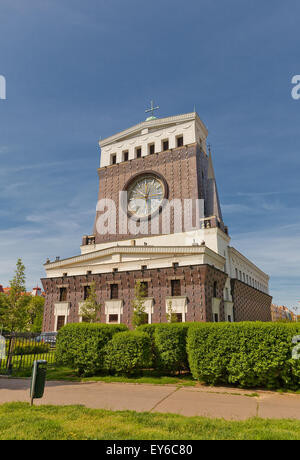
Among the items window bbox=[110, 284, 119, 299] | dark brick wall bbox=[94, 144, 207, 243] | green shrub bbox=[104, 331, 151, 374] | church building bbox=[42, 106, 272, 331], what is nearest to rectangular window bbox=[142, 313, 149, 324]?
church building bbox=[42, 106, 272, 331]

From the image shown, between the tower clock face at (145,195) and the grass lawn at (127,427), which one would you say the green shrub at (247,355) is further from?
the tower clock face at (145,195)

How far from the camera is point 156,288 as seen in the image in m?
32.0

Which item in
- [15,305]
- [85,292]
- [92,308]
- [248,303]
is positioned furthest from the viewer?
[248,303]

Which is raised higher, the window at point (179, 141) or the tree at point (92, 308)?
the window at point (179, 141)

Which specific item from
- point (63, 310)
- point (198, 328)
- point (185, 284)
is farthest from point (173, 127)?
point (198, 328)

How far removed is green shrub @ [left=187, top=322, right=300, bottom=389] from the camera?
433 inches

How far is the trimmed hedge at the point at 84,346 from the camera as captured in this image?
1372cm

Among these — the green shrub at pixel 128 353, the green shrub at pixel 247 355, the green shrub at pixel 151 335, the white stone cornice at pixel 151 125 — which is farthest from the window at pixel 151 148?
the green shrub at pixel 247 355

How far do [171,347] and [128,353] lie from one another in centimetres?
195

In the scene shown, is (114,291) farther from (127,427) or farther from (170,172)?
(127,427)

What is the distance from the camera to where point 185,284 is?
30844 mm

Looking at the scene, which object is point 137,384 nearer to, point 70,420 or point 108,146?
point 70,420

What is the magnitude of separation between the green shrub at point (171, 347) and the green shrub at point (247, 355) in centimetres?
116

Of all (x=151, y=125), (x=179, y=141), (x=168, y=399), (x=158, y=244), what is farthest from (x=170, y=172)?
(x=168, y=399)
